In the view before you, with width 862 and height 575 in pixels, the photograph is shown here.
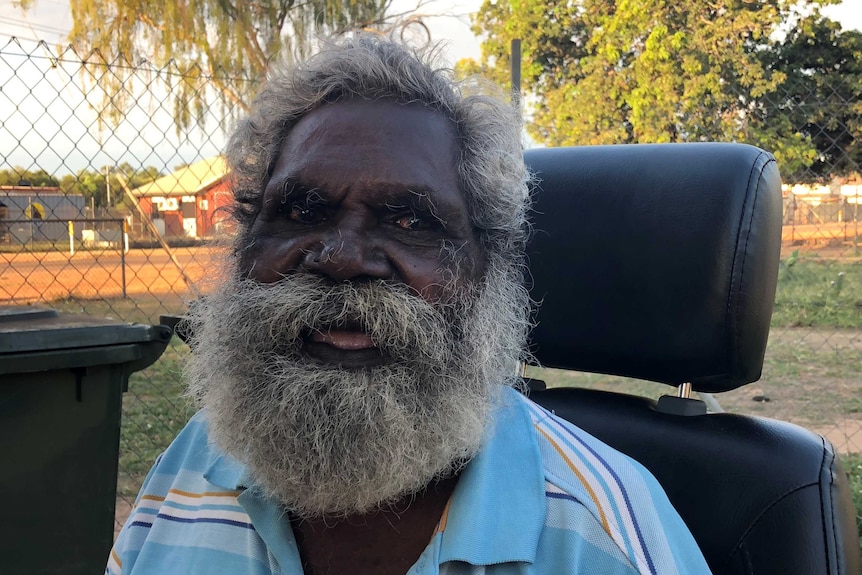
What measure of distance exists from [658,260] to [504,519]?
2.06ft

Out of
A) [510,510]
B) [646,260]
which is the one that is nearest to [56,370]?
[510,510]

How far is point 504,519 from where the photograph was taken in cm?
121

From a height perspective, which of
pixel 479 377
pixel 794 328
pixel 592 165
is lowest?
pixel 794 328

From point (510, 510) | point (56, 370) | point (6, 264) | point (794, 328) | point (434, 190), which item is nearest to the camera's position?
point (510, 510)

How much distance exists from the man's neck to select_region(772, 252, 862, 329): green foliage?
7.99 meters

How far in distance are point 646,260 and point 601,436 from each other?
411 millimetres

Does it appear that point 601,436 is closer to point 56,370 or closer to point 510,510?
point 510,510

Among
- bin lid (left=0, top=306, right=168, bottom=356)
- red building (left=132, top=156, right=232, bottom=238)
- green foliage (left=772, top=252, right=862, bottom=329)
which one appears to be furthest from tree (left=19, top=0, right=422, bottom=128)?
green foliage (left=772, top=252, right=862, bottom=329)

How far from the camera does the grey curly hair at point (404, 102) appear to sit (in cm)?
138

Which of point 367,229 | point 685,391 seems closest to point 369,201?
point 367,229

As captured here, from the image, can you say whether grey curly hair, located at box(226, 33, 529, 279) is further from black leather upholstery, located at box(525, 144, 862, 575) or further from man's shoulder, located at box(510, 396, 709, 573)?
man's shoulder, located at box(510, 396, 709, 573)

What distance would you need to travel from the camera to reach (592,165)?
1615 millimetres

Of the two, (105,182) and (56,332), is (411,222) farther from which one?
(105,182)

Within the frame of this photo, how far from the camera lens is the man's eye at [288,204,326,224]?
4.38ft
